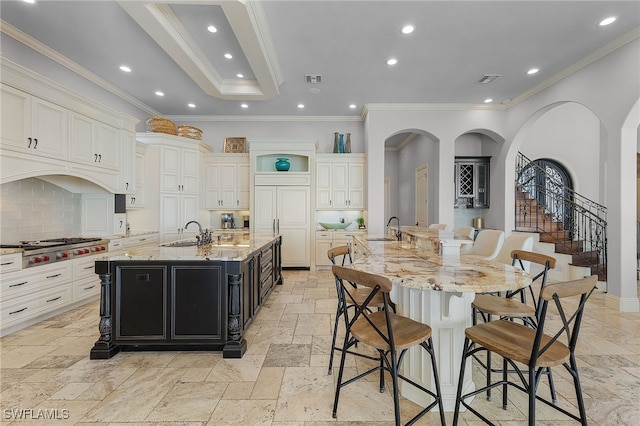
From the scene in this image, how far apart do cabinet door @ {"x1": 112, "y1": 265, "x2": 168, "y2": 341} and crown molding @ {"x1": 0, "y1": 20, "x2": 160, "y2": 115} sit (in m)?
3.23

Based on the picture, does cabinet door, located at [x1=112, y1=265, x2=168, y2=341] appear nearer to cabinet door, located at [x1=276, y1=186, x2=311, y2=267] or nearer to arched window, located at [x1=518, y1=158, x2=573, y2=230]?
cabinet door, located at [x1=276, y1=186, x2=311, y2=267]

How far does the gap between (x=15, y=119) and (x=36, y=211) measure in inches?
50.5

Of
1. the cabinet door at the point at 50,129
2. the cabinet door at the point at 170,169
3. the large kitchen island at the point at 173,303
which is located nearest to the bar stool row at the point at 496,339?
the large kitchen island at the point at 173,303

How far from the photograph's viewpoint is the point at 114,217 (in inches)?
169

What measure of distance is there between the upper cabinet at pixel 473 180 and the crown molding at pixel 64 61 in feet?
22.4

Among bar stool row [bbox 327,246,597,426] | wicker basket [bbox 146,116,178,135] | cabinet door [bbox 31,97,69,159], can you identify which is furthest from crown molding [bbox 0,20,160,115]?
bar stool row [bbox 327,246,597,426]

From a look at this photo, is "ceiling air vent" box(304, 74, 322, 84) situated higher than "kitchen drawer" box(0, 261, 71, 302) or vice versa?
"ceiling air vent" box(304, 74, 322, 84)

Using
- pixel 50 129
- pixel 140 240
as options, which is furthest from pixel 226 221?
pixel 50 129

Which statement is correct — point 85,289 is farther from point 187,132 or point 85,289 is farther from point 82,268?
point 187,132

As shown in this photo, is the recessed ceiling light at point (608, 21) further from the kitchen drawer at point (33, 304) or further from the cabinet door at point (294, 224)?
the kitchen drawer at point (33, 304)

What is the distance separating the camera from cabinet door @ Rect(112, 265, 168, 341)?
244 cm

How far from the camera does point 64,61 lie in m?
3.85

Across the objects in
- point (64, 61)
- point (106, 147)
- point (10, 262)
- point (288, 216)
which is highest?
point (64, 61)

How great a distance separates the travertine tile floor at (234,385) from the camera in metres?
→ 1.74
